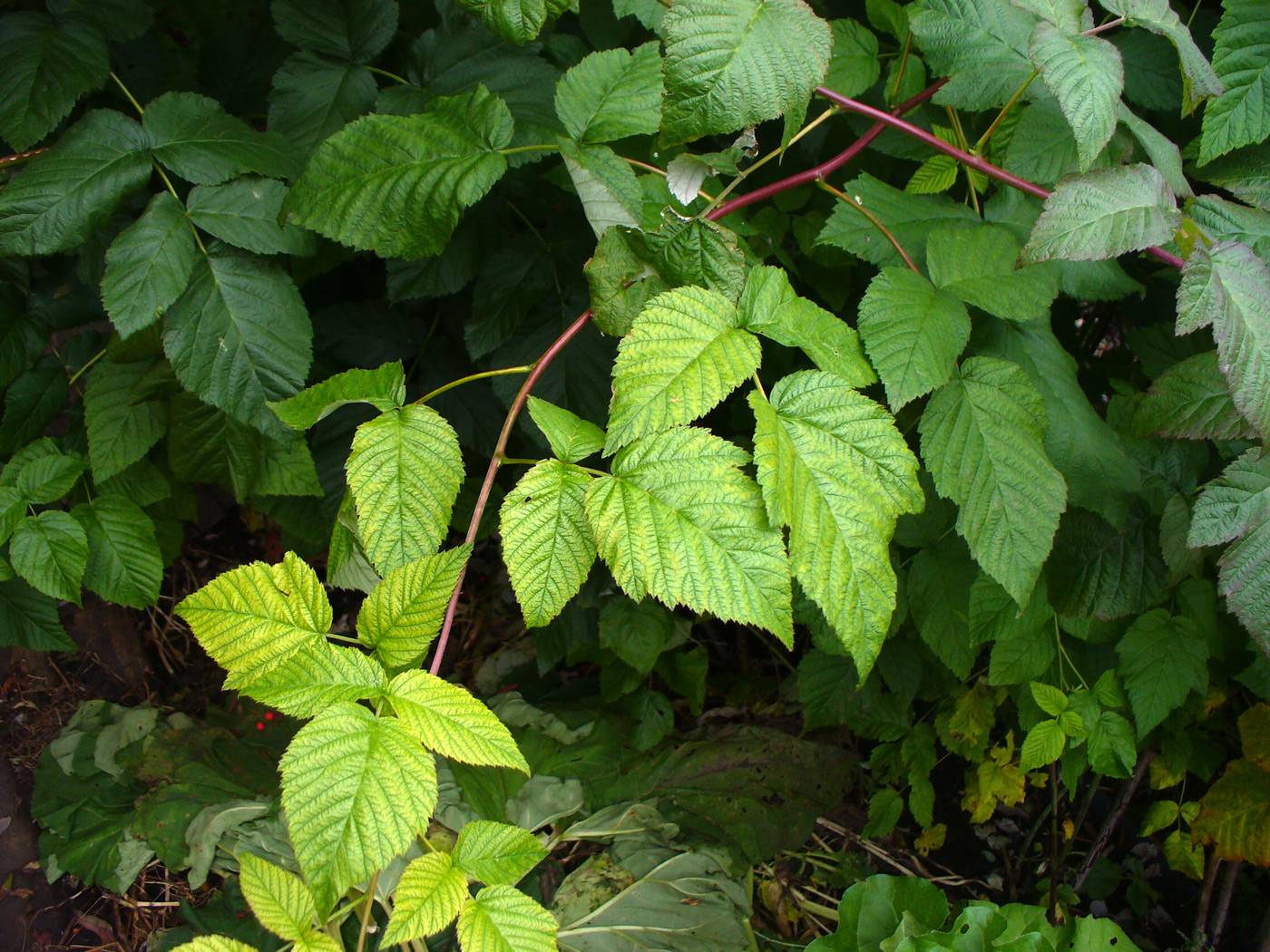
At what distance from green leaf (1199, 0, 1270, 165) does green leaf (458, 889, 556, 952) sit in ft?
3.51

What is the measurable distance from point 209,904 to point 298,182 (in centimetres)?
138

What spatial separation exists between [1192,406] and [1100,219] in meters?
0.32

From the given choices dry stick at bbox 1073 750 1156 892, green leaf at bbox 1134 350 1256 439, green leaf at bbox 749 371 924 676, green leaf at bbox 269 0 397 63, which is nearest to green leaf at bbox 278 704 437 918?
green leaf at bbox 749 371 924 676

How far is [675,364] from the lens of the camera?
0.71 meters

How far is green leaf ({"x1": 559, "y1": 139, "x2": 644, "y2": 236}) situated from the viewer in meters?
0.86

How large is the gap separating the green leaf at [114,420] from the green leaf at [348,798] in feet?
3.20

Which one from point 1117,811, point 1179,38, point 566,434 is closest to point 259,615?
point 566,434

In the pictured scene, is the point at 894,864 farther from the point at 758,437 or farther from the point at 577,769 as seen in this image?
the point at 758,437

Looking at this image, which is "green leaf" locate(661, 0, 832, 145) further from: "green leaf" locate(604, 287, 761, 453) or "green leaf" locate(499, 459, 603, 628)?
"green leaf" locate(499, 459, 603, 628)

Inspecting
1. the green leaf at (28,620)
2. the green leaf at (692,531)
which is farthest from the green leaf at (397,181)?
the green leaf at (28,620)

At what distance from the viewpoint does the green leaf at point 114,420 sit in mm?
1322

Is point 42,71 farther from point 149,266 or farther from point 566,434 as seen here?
point 566,434

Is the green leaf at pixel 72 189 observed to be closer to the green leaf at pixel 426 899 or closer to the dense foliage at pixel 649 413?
the dense foliage at pixel 649 413

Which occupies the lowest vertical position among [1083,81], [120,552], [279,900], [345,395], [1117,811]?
[1117,811]
